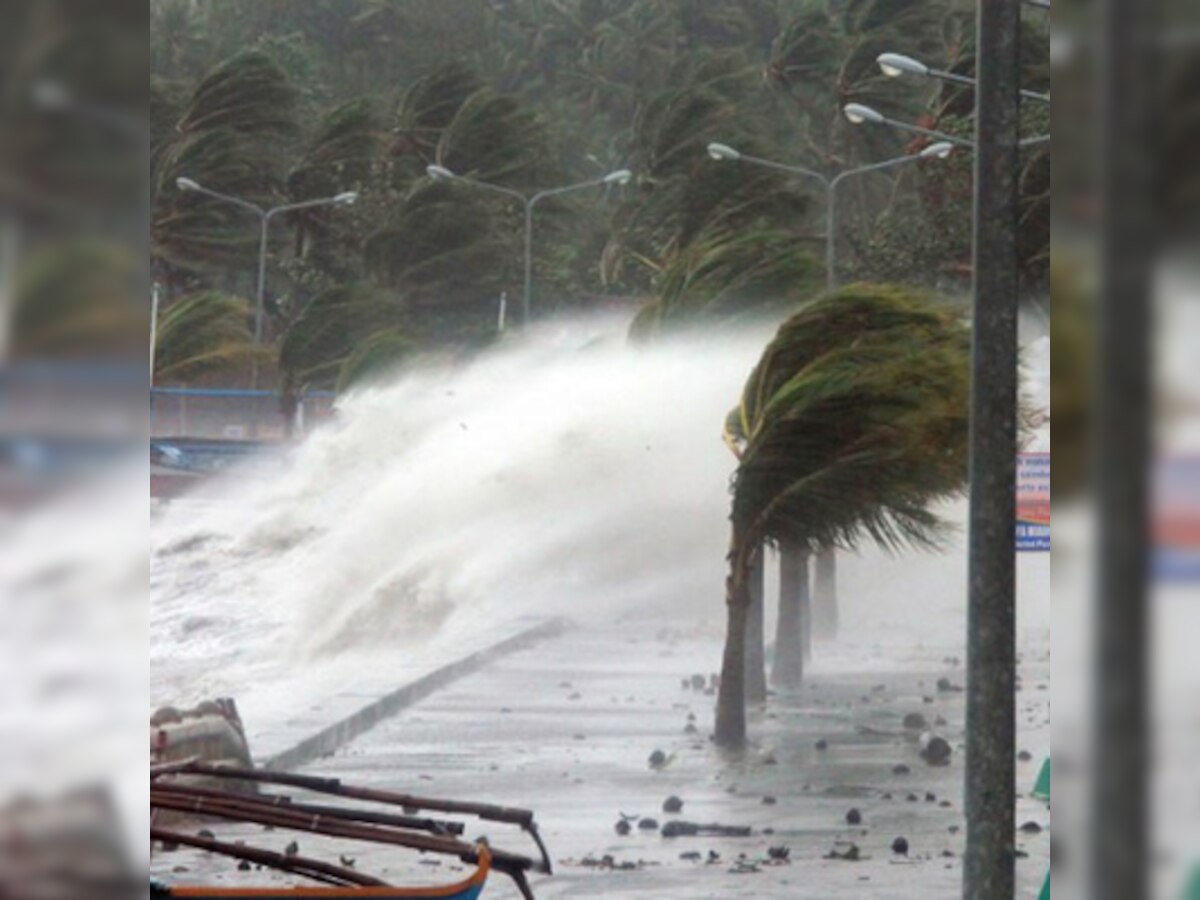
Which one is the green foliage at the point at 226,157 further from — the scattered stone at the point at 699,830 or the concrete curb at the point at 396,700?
the scattered stone at the point at 699,830

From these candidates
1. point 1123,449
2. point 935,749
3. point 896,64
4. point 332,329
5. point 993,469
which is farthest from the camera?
point 332,329

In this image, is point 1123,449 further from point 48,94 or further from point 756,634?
point 756,634

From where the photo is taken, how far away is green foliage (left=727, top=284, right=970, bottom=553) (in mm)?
4027

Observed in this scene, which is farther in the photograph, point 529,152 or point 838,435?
point 529,152

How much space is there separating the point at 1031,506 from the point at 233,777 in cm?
179

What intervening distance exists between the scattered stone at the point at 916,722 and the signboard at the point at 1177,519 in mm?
3215

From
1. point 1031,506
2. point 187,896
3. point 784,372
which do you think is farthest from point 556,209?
point 187,896

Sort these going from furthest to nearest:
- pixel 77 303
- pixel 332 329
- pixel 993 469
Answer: pixel 332 329, pixel 993 469, pixel 77 303

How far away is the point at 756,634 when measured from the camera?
4.07m

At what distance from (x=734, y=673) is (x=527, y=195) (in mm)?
1158

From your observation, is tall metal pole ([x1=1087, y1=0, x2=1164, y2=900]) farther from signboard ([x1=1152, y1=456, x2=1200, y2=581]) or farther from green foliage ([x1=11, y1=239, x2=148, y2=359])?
green foliage ([x1=11, y1=239, x2=148, y2=359])

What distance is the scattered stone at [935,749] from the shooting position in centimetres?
400

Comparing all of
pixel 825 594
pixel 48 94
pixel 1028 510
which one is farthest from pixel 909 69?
pixel 48 94

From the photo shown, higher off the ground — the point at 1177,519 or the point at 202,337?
the point at 202,337
